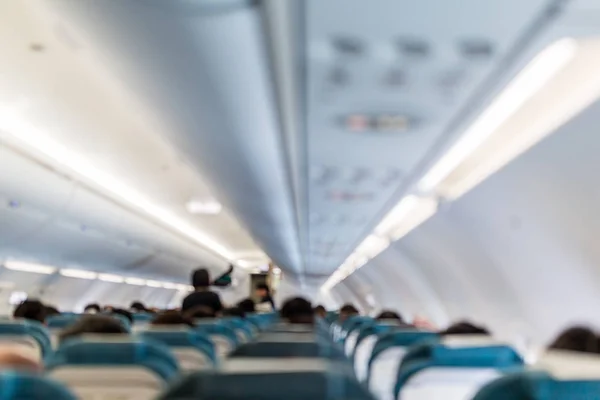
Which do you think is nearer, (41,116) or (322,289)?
(41,116)

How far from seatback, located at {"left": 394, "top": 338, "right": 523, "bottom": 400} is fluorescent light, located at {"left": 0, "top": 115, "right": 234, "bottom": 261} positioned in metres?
4.91

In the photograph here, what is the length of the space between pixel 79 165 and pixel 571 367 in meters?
9.55

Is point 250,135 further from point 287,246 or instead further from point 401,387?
point 287,246

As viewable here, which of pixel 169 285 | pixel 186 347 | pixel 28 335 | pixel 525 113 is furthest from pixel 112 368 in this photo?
pixel 169 285

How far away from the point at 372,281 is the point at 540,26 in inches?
666

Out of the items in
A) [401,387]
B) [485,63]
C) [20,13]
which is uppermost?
[20,13]

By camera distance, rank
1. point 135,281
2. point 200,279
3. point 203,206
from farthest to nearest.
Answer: point 135,281 → point 203,206 → point 200,279

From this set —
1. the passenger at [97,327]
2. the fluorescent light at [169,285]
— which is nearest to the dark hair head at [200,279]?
the passenger at [97,327]

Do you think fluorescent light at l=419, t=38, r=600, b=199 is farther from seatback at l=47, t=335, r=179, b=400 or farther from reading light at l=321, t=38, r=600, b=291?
seatback at l=47, t=335, r=179, b=400

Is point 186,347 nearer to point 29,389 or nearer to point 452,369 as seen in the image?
point 452,369

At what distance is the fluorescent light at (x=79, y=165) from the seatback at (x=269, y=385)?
5895 mm

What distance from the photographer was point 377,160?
23.4 ft

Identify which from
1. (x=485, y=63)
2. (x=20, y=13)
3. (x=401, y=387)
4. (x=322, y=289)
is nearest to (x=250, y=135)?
(x=20, y=13)

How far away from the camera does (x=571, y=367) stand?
1753mm
